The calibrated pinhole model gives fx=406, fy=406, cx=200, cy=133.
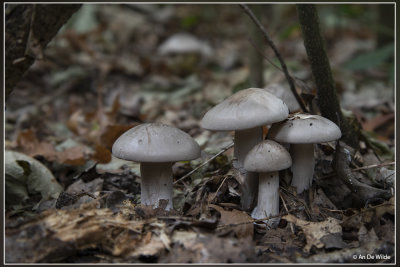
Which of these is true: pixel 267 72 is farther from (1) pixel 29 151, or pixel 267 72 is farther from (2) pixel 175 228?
(2) pixel 175 228

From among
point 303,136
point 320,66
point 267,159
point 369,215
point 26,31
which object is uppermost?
point 26,31

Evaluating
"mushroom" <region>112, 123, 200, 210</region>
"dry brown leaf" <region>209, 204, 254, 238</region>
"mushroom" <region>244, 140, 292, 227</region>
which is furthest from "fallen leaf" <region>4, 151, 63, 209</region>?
"mushroom" <region>244, 140, 292, 227</region>

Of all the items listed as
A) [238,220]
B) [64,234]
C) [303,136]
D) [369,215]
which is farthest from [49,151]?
[369,215]

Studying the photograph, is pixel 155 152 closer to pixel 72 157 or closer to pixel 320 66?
pixel 320 66

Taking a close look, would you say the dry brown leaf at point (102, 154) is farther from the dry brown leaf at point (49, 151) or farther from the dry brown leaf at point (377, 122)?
the dry brown leaf at point (377, 122)

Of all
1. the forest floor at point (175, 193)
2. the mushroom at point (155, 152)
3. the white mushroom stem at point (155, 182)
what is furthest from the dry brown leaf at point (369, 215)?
the white mushroom stem at point (155, 182)

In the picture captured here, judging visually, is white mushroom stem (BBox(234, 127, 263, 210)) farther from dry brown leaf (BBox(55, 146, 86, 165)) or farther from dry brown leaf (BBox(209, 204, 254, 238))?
dry brown leaf (BBox(55, 146, 86, 165))

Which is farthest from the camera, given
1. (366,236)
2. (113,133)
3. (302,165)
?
(113,133)

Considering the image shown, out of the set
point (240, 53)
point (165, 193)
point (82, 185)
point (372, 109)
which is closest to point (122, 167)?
point (82, 185)
